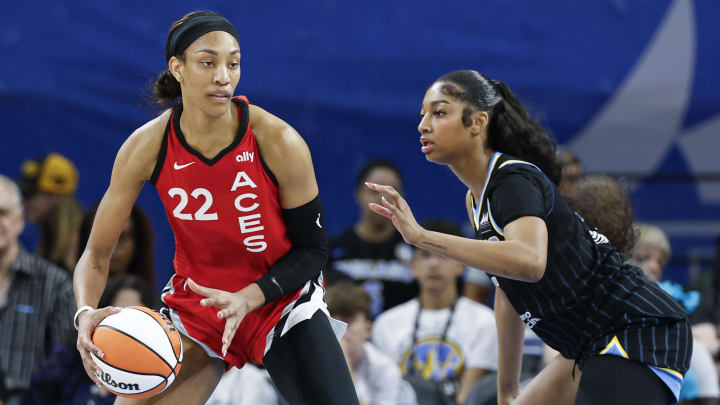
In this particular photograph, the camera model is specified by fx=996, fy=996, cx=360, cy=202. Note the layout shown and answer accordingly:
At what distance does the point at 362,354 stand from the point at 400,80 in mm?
2636

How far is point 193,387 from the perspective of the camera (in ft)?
12.1

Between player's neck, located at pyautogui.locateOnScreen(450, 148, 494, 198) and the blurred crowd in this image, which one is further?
the blurred crowd

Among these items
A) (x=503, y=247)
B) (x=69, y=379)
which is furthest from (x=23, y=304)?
(x=503, y=247)

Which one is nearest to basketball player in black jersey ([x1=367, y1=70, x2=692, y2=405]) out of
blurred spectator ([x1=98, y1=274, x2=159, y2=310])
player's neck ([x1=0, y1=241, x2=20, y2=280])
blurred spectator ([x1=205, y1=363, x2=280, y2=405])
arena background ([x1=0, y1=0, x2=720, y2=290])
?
blurred spectator ([x1=205, y1=363, x2=280, y2=405])

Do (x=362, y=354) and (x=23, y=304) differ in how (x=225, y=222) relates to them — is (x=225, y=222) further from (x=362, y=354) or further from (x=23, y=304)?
(x=23, y=304)

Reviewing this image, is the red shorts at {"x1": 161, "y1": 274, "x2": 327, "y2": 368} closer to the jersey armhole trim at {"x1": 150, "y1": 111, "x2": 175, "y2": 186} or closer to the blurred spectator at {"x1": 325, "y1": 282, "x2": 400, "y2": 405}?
the jersey armhole trim at {"x1": 150, "y1": 111, "x2": 175, "y2": 186}

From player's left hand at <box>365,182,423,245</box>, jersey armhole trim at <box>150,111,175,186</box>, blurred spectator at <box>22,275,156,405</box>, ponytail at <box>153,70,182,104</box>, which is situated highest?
ponytail at <box>153,70,182,104</box>

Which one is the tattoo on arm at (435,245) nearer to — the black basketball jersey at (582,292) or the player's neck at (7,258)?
the black basketball jersey at (582,292)

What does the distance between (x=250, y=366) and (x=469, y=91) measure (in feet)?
8.12

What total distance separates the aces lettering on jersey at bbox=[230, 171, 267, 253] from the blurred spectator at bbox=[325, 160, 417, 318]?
278cm

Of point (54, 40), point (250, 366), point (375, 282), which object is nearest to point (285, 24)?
point (54, 40)

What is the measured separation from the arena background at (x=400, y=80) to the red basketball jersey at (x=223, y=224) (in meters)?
3.84

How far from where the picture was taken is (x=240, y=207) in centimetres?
354

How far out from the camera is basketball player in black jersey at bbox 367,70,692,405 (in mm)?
3293
